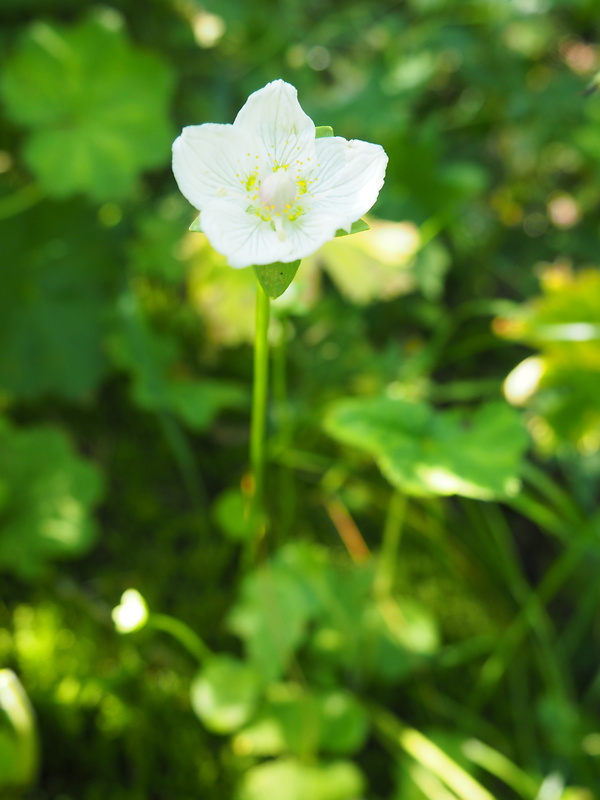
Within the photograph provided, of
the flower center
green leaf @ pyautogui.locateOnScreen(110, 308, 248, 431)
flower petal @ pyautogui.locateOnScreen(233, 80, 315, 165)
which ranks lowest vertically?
the flower center

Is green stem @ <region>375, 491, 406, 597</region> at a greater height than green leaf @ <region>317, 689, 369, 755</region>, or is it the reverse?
green stem @ <region>375, 491, 406, 597</region>

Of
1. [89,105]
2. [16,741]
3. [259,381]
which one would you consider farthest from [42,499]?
[89,105]

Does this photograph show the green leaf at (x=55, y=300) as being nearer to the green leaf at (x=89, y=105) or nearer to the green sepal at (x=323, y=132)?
the green leaf at (x=89, y=105)

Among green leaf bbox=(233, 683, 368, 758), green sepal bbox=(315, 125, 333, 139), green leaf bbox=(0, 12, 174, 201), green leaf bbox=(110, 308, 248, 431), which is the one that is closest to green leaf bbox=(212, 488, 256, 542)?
green leaf bbox=(110, 308, 248, 431)

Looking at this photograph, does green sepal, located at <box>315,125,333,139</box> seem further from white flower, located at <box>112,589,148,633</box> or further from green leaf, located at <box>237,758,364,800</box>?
green leaf, located at <box>237,758,364,800</box>

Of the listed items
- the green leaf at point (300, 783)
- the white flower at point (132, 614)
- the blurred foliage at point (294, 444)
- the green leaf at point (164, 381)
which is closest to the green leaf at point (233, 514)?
the blurred foliage at point (294, 444)

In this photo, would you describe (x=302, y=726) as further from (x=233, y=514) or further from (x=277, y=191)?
(x=277, y=191)

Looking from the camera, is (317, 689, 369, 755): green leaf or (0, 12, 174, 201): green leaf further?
(0, 12, 174, 201): green leaf
